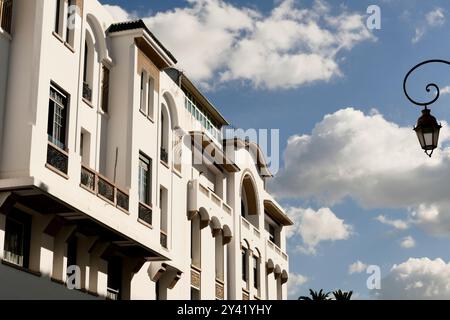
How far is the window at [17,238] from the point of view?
59.2 feet

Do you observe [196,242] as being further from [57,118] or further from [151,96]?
[57,118]

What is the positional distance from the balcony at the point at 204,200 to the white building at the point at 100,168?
0.05m

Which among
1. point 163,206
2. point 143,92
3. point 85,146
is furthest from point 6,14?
point 163,206

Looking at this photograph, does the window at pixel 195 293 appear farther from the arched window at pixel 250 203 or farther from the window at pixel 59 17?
the window at pixel 59 17

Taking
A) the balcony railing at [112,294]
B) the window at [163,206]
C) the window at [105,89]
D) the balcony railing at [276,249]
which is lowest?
the balcony railing at [112,294]

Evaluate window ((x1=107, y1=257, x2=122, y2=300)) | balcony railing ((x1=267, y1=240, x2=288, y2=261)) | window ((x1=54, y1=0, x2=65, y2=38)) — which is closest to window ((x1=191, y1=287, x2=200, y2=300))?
window ((x1=107, y1=257, x2=122, y2=300))

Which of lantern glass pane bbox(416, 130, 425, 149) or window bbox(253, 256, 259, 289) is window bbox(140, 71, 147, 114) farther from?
window bbox(253, 256, 259, 289)

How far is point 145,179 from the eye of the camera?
2412cm

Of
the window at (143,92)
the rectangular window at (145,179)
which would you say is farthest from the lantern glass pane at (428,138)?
the window at (143,92)

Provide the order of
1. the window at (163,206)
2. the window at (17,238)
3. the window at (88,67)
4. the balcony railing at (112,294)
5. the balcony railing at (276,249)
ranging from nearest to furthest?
the window at (17,238), the window at (88,67), the balcony railing at (112,294), the window at (163,206), the balcony railing at (276,249)

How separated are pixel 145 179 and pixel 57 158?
228 inches

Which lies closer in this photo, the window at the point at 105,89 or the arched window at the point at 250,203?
the window at the point at 105,89
